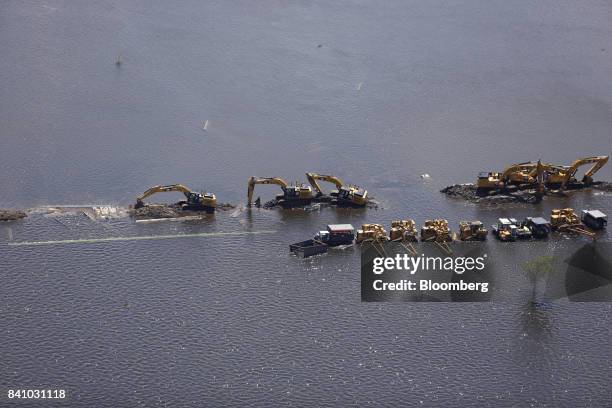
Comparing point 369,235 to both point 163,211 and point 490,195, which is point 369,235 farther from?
point 163,211

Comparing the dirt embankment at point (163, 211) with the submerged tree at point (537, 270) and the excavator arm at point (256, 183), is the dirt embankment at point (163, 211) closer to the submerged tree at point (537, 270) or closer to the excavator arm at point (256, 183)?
the excavator arm at point (256, 183)

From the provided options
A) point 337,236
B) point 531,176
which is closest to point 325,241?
point 337,236

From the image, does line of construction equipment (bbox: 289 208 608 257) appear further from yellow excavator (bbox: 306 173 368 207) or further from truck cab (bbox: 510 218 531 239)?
yellow excavator (bbox: 306 173 368 207)

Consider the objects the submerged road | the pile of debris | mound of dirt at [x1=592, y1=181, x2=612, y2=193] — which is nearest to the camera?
the submerged road

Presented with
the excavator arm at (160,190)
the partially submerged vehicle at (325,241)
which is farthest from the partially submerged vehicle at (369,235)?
the excavator arm at (160,190)

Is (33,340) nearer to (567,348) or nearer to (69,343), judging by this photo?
(69,343)

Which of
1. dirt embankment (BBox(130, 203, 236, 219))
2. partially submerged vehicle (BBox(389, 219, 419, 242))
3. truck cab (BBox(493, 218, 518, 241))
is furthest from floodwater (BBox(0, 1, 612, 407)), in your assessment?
partially submerged vehicle (BBox(389, 219, 419, 242))
